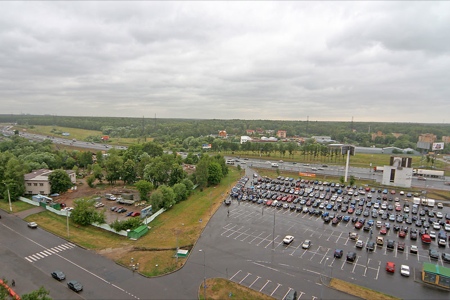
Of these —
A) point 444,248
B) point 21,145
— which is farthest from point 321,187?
point 21,145

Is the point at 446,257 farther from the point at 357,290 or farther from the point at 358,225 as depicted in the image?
the point at 357,290

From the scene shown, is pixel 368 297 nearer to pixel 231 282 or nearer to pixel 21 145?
pixel 231 282

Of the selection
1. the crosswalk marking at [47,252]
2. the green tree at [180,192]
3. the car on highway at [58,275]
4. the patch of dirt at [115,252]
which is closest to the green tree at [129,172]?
the green tree at [180,192]

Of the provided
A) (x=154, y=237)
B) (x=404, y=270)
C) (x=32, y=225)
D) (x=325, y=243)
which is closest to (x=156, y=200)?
(x=154, y=237)

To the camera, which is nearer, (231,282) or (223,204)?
(231,282)

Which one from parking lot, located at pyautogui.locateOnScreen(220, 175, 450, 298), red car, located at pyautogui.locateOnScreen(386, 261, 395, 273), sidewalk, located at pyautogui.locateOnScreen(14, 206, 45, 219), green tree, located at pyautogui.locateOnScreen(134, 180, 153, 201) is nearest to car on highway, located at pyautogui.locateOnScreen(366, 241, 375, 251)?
parking lot, located at pyautogui.locateOnScreen(220, 175, 450, 298)

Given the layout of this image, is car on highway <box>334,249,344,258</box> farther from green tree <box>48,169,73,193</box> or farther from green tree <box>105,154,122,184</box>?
green tree <box>48,169,73,193</box>

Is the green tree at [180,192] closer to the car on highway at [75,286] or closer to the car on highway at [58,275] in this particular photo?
the car on highway at [58,275]
